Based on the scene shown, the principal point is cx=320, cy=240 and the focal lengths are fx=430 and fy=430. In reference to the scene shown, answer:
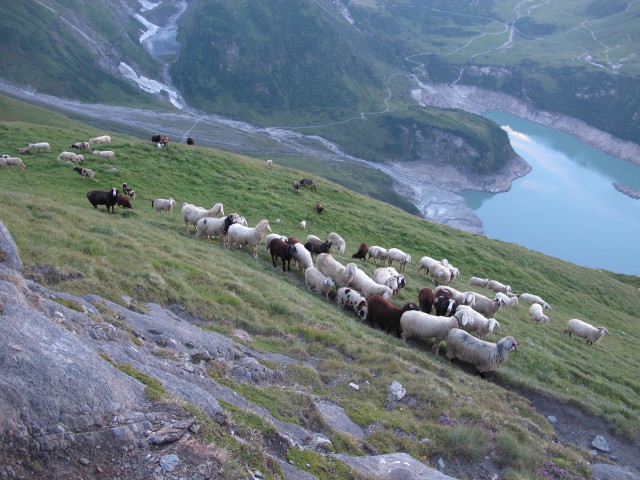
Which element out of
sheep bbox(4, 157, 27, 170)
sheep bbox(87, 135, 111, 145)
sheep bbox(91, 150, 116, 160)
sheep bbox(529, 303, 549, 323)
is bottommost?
sheep bbox(529, 303, 549, 323)

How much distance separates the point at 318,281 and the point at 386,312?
4.08 metres

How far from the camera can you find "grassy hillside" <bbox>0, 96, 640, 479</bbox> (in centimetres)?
1114

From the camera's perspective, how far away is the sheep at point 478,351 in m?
17.0

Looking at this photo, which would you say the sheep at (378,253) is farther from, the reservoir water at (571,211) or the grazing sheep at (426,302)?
the reservoir water at (571,211)

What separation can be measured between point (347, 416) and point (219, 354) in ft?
11.5

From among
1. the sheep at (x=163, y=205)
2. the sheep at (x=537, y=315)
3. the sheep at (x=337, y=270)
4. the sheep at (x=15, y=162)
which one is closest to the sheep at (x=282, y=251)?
the sheep at (x=337, y=270)

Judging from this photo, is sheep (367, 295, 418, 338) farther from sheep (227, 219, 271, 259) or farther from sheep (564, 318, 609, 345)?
sheep (564, 318, 609, 345)

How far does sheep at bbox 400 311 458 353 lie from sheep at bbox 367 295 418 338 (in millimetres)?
595

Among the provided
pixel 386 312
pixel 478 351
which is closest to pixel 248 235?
pixel 386 312

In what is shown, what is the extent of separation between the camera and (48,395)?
5.24 meters

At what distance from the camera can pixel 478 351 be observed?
1705 cm

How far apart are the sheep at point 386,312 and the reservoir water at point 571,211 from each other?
11303 centimetres

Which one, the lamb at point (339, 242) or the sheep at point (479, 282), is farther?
the sheep at point (479, 282)

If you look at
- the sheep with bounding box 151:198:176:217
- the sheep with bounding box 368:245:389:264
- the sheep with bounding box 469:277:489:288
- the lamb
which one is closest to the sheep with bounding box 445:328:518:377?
the sheep with bounding box 368:245:389:264
